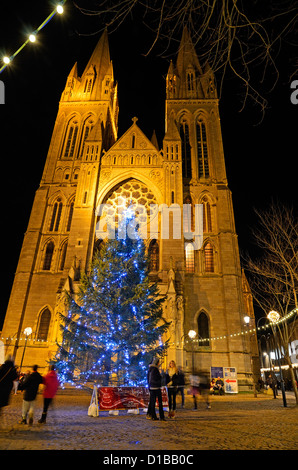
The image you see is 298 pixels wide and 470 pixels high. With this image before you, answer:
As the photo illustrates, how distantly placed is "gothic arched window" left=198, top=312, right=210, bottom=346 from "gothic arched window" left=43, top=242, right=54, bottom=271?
1340cm

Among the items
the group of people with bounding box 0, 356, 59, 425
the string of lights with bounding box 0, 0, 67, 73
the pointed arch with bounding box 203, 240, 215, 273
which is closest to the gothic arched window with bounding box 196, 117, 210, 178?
the pointed arch with bounding box 203, 240, 215, 273

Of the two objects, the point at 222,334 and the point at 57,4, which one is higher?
the point at 57,4

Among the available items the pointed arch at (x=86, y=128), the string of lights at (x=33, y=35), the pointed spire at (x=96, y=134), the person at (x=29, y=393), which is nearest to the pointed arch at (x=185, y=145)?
the pointed spire at (x=96, y=134)

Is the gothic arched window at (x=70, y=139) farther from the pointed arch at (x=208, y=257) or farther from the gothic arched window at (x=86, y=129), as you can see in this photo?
the pointed arch at (x=208, y=257)

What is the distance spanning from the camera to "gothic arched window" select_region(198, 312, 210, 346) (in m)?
23.2

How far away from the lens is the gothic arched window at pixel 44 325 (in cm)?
2369

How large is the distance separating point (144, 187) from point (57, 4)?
76.0ft

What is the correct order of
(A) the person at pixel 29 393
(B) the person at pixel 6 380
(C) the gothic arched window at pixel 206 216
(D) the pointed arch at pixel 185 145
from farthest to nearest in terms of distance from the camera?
1. (D) the pointed arch at pixel 185 145
2. (C) the gothic arched window at pixel 206 216
3. (A) the person at pixel 29 393
4. (B) the person at pixel 6 380

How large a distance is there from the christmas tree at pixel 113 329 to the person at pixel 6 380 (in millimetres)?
7425

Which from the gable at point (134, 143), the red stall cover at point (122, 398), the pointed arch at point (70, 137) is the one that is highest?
the pointed arch at point (70, 137)

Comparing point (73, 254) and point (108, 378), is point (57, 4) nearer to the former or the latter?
point (108, 378)

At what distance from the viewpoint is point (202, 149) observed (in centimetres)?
3127

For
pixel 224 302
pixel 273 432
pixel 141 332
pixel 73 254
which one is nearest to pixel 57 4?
pixel 273 432
